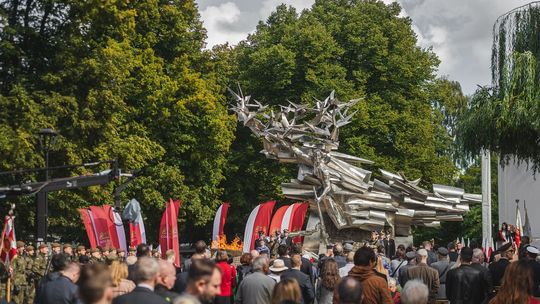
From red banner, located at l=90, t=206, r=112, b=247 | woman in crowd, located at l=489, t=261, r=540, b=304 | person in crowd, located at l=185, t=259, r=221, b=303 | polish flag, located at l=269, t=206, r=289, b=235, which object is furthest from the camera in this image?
polish flag, located at l=269, t=206, r=289, b=235

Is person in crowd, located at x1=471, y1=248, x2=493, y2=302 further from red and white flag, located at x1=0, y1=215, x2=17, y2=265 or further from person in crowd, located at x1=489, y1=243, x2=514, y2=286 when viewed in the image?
red and white flag, located at x1=0, y1=215, x2=17, y2=265

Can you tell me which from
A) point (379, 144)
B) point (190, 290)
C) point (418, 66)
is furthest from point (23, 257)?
point (418, 66)

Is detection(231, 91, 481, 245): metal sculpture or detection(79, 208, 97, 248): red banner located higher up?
detection(231, 91, 481, 245): metal sculpture

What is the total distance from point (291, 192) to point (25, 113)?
8631 mm

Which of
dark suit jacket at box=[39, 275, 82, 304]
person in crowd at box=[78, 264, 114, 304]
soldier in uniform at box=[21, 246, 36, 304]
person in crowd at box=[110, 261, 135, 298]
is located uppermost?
person in crowd at box=[78, 264, 114, 304]

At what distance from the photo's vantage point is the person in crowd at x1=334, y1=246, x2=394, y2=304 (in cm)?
944

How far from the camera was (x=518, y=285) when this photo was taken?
29.6 ft

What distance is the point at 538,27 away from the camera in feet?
72.9

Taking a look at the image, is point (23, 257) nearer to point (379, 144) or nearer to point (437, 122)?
point (379, 144)

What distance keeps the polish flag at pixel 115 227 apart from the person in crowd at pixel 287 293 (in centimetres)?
1664

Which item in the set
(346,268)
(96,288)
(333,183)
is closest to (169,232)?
(333,183)

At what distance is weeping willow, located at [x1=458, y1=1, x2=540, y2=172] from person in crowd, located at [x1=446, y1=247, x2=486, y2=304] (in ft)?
29.6

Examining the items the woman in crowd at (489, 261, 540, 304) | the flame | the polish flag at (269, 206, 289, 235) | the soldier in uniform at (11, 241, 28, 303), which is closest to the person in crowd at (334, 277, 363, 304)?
the woman in crowd at (489, 261, 540, 304)

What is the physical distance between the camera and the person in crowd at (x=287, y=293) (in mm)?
8820
